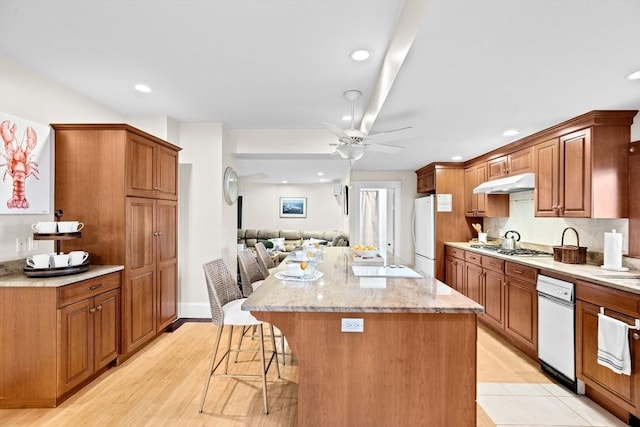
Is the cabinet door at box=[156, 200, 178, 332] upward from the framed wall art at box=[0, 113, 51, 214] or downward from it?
downward

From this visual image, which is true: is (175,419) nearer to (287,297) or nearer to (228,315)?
(228,315)

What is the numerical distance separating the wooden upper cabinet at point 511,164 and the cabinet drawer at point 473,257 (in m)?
1.07

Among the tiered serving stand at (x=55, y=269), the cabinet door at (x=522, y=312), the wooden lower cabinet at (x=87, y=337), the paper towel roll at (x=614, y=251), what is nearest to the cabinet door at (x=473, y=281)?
the cabinet door at (x=522, y=312)

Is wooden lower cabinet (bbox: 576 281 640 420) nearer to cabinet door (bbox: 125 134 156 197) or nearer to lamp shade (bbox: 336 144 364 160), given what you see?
lamp shade (bbox: 336 144 364 160)

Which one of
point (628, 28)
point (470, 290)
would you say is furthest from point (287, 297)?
point (470, 290)

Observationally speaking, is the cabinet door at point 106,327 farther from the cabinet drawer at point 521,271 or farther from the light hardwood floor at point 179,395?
the cabinet drawer at point 521,271

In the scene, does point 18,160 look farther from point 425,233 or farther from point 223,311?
point 425,233

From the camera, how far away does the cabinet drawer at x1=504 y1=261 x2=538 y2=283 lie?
2912mm

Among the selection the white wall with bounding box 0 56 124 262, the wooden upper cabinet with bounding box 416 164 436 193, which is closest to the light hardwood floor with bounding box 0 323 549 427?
the white wall with bounding box 0 56 124 262

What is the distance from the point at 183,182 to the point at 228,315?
2524 millimetres

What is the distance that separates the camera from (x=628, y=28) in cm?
153

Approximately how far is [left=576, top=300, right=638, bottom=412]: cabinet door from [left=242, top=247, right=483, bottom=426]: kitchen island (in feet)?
3.78

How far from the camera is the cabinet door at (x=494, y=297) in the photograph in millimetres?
3436

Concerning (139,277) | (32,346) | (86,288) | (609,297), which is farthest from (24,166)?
(609,297)
